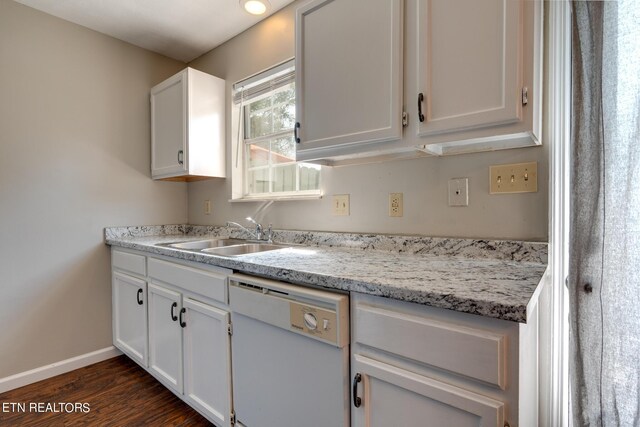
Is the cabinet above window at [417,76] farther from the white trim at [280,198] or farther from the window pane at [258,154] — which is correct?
the window pane at [258,154]

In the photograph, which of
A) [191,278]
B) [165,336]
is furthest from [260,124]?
[165,336]

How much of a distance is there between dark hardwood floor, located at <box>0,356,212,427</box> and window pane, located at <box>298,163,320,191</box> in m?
1.43

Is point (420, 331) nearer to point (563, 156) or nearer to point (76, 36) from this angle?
point (563, 156)

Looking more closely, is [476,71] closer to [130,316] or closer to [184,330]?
[184,330]

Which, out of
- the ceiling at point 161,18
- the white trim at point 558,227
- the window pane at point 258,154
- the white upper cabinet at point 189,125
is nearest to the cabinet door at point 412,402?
the white trim at point 558,227

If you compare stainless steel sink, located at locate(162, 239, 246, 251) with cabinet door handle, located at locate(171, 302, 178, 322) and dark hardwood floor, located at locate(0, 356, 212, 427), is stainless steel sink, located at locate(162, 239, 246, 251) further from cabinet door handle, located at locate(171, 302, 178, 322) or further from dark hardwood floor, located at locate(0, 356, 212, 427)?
dark hardwood floor, located at locate(0, 356, 212, 427)

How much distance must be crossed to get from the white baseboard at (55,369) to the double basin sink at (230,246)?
1.08m

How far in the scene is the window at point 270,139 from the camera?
212 centimetres

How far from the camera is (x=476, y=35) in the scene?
3.44 ft

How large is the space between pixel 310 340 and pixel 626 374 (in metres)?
0.89

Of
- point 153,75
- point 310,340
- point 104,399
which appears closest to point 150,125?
point 153,75

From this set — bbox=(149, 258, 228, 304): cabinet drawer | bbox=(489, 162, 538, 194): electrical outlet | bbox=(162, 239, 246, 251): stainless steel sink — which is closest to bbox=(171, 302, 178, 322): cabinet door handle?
bbox=(149, 258, 228, 304): cabinet drawer

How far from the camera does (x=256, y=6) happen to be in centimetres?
200

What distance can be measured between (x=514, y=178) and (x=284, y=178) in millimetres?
1414
